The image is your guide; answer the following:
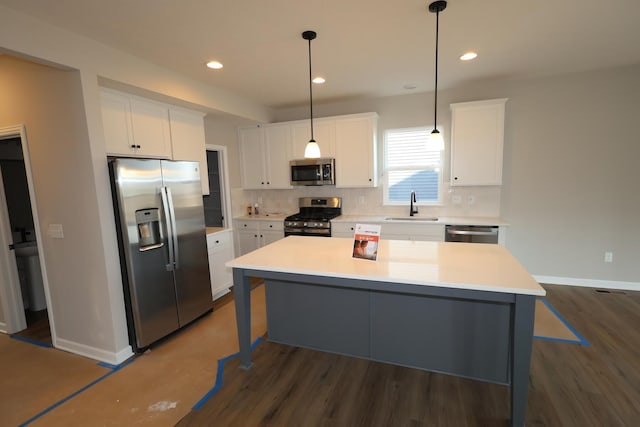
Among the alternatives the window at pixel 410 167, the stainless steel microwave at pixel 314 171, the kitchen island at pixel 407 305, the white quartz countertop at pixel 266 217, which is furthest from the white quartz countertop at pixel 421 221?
the kitchen island at pixel 407 305

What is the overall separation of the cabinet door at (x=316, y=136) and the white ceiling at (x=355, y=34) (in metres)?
0.91

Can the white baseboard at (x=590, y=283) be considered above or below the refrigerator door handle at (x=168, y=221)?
below

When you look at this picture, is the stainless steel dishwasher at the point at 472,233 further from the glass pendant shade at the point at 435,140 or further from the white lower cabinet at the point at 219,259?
the white lower cabinet at the point at 219,259

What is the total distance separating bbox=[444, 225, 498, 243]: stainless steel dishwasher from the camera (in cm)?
363

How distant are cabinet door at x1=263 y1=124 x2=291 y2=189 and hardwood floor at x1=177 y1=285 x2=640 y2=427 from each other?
275cm

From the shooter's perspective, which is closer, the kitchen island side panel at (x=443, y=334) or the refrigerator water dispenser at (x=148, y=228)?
the kitchen island side panel at (x=443, y=334)

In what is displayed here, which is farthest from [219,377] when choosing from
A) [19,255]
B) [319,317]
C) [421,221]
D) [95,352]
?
[421,221]

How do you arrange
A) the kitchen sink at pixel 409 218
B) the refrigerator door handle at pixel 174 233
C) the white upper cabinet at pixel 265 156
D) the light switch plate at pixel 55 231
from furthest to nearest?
the white upper cabinet at pixel 265 156
the kitchen sink at pixel 409 218
the refrigerator door handle at pixel 174 233
the light switch plate at pixel 55 231

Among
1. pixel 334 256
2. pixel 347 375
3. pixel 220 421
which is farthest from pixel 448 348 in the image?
pixel 220 421

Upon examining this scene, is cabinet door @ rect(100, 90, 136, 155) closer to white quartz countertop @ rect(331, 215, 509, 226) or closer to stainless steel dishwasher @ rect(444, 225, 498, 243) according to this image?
white quartz countertop @ rect(331, 215, 509, 226)

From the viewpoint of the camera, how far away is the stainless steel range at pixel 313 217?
431 cm

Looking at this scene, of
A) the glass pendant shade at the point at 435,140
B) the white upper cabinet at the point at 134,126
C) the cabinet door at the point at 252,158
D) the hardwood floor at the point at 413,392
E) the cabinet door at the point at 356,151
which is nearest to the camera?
the hardwood floor at the point at 413,392

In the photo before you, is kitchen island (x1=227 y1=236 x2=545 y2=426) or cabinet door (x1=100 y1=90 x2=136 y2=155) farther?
cabinet door (x1=100 y1=90 x2=136 y2=155)

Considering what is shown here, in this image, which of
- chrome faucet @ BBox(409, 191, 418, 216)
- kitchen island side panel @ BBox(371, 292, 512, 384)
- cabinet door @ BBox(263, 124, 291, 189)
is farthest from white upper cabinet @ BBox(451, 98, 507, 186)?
cabinet door @ BBox(263, 124, 291, 189)
